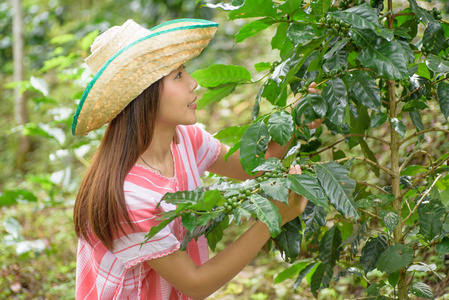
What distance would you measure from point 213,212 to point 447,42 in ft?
2.26

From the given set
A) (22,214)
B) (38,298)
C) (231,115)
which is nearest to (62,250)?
(38,298)

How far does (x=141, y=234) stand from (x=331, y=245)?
478 mm

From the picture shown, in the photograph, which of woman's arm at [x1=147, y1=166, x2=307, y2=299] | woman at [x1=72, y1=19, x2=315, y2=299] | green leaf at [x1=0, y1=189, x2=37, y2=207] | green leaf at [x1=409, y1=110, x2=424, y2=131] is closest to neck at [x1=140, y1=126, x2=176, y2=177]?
woman at [x1=72, y1=19, x2=315, y2=299]

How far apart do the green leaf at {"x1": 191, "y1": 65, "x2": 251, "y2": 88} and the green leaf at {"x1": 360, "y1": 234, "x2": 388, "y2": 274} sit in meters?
0.50

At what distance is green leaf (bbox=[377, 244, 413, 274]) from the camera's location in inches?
41.9

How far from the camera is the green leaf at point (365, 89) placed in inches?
40.1

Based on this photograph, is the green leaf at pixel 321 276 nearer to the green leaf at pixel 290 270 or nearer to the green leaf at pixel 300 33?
the green leaf at pixel 290 270

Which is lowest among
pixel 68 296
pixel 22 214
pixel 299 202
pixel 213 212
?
pixel 22 214

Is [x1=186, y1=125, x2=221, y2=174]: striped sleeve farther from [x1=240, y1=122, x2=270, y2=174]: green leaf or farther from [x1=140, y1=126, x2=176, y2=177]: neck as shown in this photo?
[x1=240, y1=122, x2=270, y2=174]: green leaf

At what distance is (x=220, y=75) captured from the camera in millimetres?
1221

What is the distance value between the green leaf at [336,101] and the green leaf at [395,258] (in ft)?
1.06

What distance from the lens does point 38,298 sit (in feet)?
9.66

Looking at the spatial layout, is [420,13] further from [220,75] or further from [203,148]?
[203,148]

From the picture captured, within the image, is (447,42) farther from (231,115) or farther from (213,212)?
(231,115)
